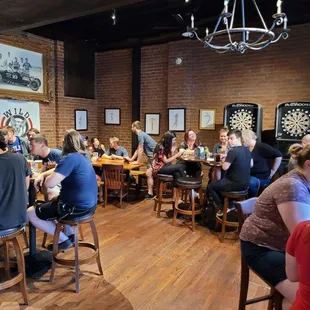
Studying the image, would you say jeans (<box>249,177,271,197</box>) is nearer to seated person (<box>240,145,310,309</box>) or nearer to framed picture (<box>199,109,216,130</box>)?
framed picture (<box>199,109,216,130</box>)

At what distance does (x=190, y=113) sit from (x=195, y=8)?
207 cm

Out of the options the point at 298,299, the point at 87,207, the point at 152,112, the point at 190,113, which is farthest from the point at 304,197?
the point at 152,112

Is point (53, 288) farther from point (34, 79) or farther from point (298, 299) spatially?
point (34, 79)

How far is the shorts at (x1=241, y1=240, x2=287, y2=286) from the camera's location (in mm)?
1579

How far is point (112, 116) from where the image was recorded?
7.23 m

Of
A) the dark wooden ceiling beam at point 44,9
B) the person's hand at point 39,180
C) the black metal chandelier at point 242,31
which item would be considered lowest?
the person's hand at point 39,180

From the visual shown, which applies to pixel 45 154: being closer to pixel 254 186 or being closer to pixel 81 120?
pixel 254 186

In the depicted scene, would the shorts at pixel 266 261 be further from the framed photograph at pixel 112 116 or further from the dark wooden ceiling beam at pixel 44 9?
the framed photograph at pixel 112 116

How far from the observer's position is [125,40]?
6.68 metres

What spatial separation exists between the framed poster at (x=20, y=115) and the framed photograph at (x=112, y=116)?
69.2 inches

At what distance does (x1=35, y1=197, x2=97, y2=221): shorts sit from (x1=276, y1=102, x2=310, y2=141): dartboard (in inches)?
141

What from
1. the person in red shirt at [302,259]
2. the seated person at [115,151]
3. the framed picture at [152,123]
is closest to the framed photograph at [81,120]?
the seated person at [115,151]

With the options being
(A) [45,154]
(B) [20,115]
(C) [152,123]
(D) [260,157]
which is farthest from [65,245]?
(C) [152,123]

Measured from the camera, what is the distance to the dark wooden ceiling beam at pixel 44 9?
2309mm
